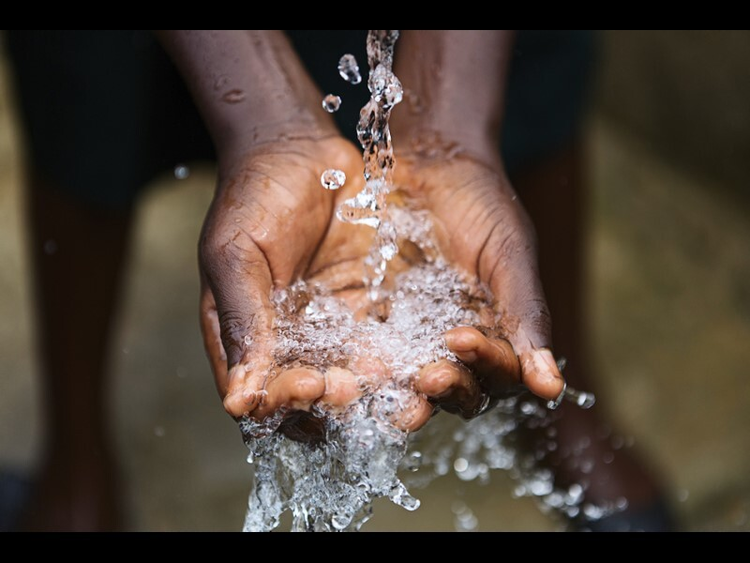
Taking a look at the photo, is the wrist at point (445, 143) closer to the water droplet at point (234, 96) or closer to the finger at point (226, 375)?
the water droplet at point (234, 96)

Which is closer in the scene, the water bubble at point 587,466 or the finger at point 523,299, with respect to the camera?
the finger at point 523,299

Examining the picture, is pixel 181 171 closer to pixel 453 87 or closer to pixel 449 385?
pixel 453 87

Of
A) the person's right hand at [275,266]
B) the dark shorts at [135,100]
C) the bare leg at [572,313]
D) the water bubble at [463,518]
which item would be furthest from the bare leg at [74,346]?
the bare leg at [572,313]

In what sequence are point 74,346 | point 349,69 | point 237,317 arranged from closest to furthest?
1. point 237,317
2. point 349,69
3. point 74,346

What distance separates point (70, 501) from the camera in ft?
6.07

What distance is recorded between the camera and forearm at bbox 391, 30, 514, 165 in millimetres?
1393

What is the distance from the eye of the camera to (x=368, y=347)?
1.12m

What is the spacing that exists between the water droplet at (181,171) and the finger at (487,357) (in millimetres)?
939

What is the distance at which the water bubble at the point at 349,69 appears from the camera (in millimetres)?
1525

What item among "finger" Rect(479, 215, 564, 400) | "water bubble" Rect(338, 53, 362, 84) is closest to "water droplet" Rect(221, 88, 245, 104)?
"water bubble" Rect(338, 53, 362, 84)

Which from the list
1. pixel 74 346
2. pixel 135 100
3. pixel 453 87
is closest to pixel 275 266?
pixel 453 87

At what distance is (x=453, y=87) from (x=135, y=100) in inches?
25.4

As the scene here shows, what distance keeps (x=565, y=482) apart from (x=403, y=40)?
98cm
